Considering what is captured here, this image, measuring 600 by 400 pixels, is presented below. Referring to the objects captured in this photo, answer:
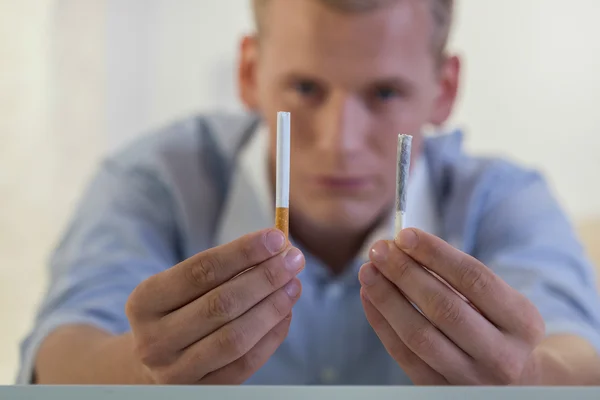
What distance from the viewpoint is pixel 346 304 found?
460 mm

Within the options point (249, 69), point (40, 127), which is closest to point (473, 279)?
point (249, 69)

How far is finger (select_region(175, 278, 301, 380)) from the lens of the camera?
0.72ft

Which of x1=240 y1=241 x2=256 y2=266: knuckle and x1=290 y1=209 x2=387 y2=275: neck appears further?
x1=290 y1=209 x2=387 y2=275: neck

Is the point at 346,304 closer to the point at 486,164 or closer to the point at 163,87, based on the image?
the point at 486,164

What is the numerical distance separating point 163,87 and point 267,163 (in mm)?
289

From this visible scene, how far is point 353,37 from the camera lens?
40cm

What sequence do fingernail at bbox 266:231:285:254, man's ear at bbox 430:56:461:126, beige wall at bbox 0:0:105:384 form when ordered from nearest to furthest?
fingernail at bbox 266:231:285:254
man's ear at bbox 430:56:461:126
beige wall at bbox 0:0:105:384

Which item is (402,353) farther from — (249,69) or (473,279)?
(249,69)

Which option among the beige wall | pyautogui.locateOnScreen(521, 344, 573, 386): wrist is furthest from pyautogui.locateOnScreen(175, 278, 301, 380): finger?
the beige wall

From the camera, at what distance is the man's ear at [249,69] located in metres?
0.47

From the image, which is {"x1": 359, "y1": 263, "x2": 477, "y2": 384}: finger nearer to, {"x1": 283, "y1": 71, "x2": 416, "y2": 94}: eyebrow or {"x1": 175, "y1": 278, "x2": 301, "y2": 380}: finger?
{"x1": 175, "y1": 278, "x2": 301, "y2": 380}: finger

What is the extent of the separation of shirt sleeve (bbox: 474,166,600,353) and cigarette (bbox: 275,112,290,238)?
18 cm

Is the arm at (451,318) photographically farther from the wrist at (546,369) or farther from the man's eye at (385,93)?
the man's eye at (385,93)

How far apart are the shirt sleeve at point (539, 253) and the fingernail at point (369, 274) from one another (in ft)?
0.48
